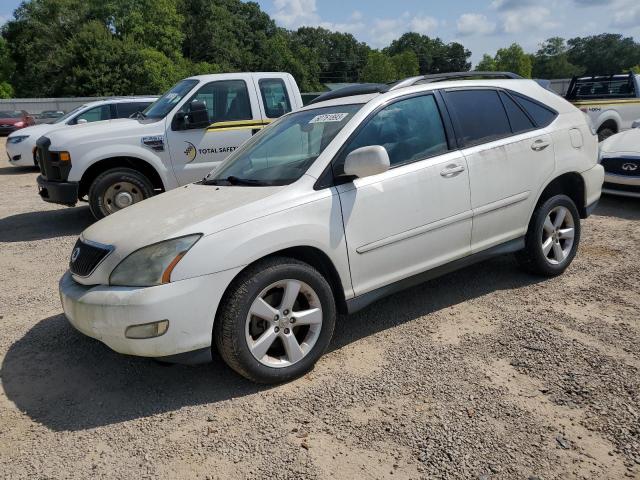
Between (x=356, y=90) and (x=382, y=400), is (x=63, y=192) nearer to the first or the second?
(x=356, y=90)

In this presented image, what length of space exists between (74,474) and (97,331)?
2.56 ft

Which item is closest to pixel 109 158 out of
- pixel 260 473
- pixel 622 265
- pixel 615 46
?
pixel 260 473

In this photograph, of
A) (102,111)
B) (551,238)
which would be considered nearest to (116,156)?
(551,238)

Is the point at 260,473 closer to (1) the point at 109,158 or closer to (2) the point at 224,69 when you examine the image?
(1) the point at 109,158

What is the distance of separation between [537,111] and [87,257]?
3.76 m

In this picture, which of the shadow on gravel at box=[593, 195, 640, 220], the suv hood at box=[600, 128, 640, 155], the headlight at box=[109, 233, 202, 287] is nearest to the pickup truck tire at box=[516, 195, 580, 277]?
the shadow on gravel at box=[593, 195, 640, 220]

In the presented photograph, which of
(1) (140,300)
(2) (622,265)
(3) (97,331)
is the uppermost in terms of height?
(1) (140,300)

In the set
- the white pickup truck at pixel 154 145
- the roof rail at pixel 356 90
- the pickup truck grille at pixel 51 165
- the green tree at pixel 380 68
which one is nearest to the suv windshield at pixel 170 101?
the white pickup truck at pixel 154 145

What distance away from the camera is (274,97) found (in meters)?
8.01

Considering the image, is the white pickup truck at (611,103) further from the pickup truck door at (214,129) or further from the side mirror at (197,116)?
the side mirror at (197,116)

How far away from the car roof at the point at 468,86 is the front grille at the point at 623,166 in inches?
125

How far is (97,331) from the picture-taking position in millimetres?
3143

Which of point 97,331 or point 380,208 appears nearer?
point 97,331

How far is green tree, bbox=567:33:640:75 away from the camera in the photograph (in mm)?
99375
